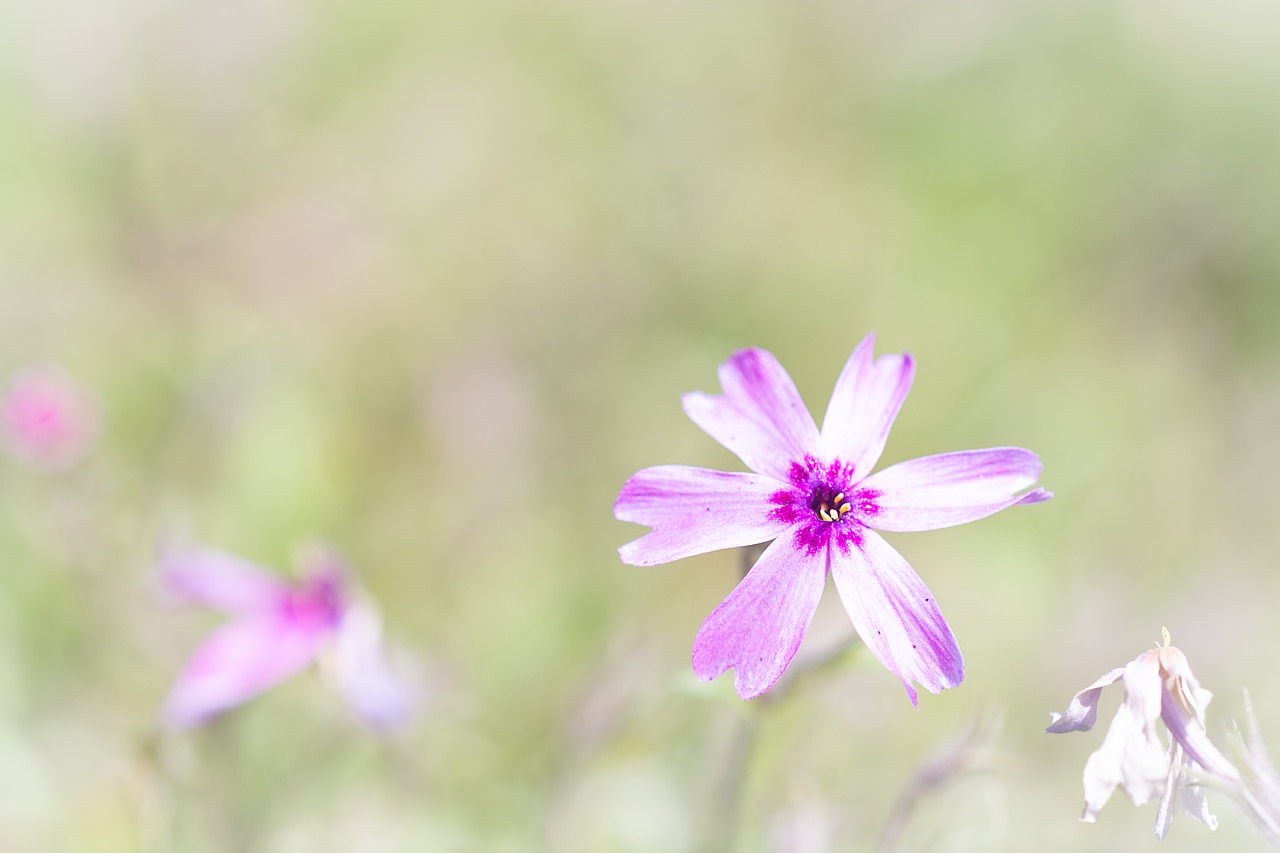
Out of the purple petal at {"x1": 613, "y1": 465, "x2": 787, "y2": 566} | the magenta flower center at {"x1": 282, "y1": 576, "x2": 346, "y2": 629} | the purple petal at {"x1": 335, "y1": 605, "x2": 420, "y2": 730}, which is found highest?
the magenta flower center at {"x1": 282, "y1": 576, "x2": 346, "y2": 629}

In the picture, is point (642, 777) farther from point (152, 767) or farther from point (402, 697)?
point (152, 767)

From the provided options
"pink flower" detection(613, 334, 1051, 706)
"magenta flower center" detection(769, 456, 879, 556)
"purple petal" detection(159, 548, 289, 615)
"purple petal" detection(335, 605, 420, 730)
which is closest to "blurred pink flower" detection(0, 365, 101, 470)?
"purple petal" detection(159, 548, 289, 615)

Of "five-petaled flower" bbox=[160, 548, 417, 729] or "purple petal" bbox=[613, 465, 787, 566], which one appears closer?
"purple petal" bbox=[613, 465, 787, 566]

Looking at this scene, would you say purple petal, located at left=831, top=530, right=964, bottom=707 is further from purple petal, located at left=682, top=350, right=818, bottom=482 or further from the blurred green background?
the blurred green background

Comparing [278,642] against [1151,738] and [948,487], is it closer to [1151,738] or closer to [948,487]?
[948,487]

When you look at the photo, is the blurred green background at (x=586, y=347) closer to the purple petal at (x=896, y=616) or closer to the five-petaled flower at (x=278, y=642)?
the five-petaled flower at (x=278, y=642)

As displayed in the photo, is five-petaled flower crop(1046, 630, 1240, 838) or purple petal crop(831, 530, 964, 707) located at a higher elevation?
purple petal crop(831, 530, 964, 707)
